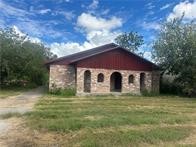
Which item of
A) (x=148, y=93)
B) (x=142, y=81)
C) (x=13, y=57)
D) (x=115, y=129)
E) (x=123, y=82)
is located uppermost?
(x=13, y=57)

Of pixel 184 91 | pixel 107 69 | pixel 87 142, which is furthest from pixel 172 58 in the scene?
pixel 87 142

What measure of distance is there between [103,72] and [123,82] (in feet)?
6.39

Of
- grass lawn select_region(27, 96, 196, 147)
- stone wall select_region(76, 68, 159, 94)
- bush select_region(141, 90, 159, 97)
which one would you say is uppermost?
stone wall select_region(76, 68, 159, 94)

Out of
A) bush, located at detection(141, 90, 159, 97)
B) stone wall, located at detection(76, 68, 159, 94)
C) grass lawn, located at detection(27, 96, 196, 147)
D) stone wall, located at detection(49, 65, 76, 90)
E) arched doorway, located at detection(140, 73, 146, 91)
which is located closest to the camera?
grass lawn, located at detection(27, 96, 196, 147)

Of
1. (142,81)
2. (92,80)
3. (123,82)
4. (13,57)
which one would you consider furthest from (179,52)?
(13,57)

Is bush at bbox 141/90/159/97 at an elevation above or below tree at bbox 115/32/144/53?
below

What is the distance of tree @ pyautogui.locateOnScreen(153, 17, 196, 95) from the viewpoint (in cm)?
2555

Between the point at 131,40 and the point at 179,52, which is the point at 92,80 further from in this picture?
the point at 131,40

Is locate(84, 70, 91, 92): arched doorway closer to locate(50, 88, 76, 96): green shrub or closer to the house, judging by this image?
the house

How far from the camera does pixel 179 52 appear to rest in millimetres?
26656

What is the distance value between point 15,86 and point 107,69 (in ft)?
41.6

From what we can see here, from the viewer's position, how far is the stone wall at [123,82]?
2533cm

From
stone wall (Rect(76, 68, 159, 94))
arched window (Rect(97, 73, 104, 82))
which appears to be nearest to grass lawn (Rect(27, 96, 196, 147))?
stone wall (Rect(76, 68, 159, 94))

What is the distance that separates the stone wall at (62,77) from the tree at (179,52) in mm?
8142
